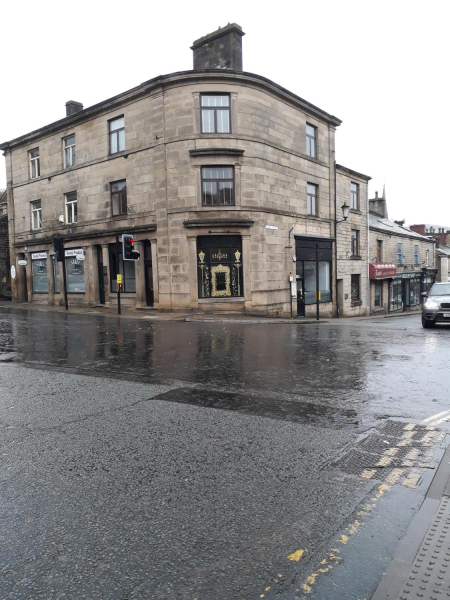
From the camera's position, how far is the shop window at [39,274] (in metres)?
29.3

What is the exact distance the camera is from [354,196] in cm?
3147

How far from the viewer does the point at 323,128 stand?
27438mm

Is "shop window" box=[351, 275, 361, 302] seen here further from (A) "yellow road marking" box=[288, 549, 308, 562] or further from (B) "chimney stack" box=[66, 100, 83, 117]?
(A) "yellow road marking" box=[288, 549, 308, 562]

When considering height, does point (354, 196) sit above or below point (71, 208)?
above

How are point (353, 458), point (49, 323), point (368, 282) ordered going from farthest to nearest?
point (368, 282) < point (49, 323) < point (353, 458)

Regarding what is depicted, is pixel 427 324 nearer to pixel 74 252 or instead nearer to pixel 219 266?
pixel 219 266

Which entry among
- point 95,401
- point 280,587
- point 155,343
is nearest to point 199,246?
point 155,343

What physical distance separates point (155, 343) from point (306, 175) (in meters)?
16.9

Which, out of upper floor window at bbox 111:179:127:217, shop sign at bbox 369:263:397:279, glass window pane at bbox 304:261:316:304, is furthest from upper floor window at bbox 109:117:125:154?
shop sign at bbox 369:263:397:279

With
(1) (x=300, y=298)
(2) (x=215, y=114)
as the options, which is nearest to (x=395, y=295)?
(1) (x=300, y=298)

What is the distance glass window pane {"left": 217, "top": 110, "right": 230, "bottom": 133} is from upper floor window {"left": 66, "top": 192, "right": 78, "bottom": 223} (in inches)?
402

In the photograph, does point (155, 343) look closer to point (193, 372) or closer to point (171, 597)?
point (193, 372)

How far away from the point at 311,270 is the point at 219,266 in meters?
7.07

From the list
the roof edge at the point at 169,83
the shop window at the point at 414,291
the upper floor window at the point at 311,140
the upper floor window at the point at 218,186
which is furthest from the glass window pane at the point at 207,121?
the shop window at the point at 414,291
